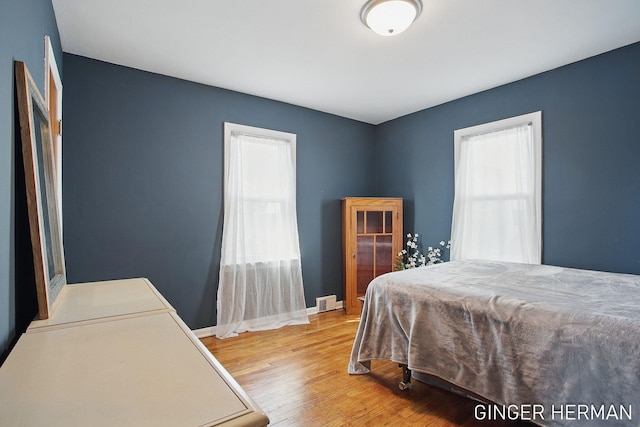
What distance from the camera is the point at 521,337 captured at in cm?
160

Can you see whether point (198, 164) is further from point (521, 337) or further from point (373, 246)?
point (521, 337)

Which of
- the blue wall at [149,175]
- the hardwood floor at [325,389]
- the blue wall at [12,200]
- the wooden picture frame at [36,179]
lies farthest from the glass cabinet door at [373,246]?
the blue wall at [12,200]

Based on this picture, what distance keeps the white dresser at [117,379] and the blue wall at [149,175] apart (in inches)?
70.1

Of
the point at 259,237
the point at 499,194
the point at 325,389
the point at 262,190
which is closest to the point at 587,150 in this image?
the point at 499,194

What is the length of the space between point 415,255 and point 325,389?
2.25m

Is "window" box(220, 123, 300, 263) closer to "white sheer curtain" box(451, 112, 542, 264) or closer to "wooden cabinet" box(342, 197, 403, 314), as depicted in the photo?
"wooden cabinet" box(342, 197, 403, 314)

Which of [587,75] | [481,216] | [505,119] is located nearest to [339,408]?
[481,216]

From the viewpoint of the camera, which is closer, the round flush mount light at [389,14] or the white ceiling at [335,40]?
the round flush mount light at [389,14]

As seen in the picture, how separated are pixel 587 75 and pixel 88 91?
168 inches

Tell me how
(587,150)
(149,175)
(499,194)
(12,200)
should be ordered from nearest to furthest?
(12,200) < (587,150) < (149,175) < (499,194)

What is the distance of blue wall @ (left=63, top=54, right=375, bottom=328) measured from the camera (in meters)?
A: 2.66

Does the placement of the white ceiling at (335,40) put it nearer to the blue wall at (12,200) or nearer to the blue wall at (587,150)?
the blue wall at (587,150)

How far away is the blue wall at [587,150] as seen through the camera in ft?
8.36

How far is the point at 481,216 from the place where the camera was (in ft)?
11.3
